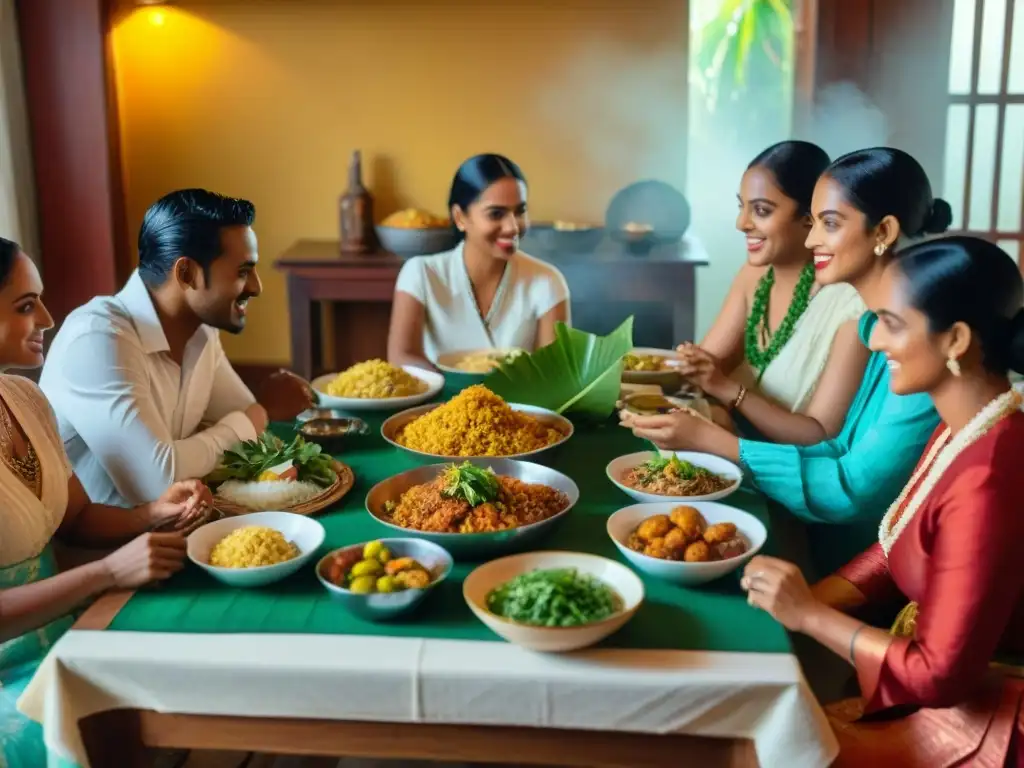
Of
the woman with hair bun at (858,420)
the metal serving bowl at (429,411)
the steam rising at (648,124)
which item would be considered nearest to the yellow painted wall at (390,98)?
the steam rising at (648,124)

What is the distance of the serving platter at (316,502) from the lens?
1884 millimetres

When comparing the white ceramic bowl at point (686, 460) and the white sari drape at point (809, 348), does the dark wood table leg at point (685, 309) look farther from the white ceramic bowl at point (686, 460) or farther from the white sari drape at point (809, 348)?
the white ceramic bowl at point (686, 460)

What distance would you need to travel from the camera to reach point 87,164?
4.44 m

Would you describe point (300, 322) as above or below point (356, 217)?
below

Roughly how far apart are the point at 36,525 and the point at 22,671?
258 mm

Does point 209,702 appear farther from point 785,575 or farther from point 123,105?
point 123,105

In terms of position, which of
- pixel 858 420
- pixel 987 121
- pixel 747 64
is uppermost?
pixel 747 64

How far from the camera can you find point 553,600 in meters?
1.44

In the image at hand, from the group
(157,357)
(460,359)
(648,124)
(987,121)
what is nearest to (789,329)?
(460,359)

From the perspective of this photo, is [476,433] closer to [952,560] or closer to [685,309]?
[952,560]

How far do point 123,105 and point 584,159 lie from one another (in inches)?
83.5

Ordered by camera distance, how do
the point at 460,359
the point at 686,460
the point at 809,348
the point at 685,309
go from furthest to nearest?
the point at 685,309
the point at 460,359
the point at 809,348
the point at 686,460

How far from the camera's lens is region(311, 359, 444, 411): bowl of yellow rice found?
2.62m

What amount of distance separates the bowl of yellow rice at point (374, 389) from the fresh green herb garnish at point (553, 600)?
1147 mm
